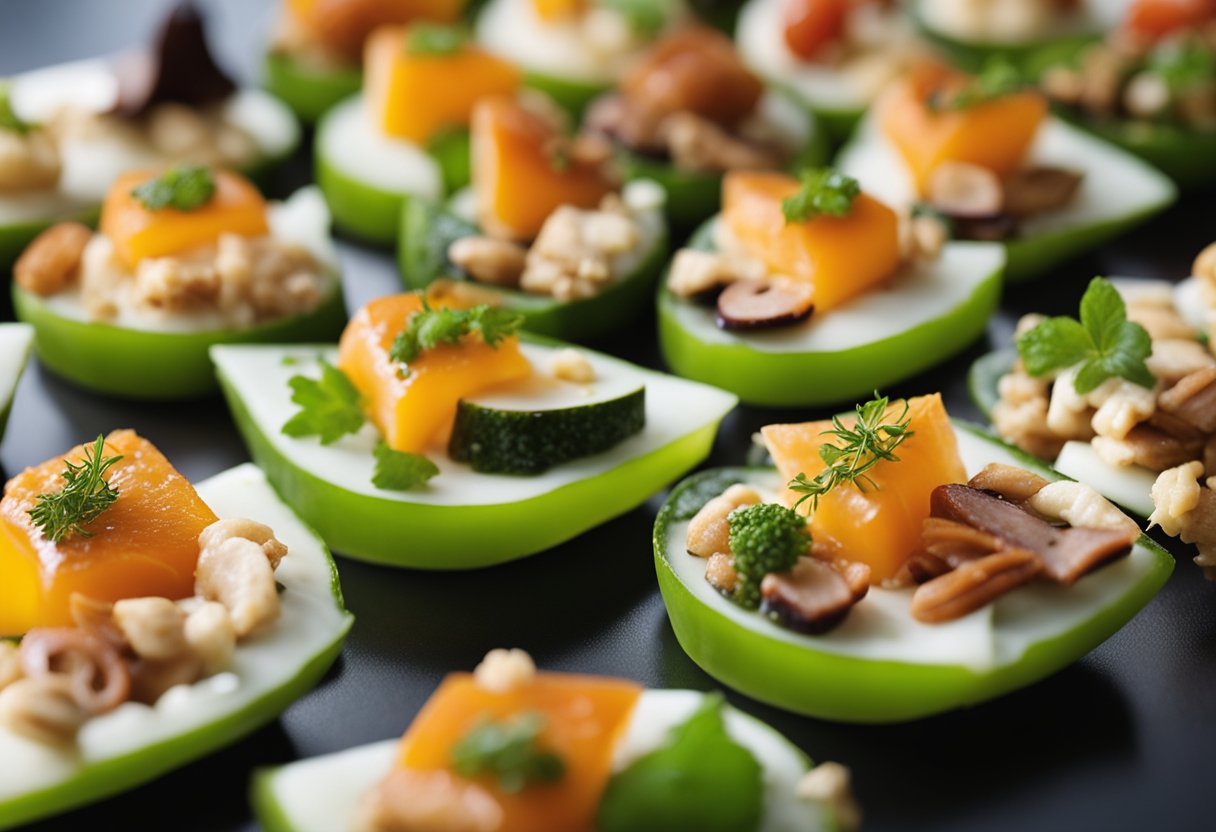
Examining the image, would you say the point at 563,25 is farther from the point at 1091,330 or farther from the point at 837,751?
the point at 837,751

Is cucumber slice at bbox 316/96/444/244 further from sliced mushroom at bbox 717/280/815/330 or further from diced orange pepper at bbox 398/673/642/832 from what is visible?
diced orange pepper at bbox 398/673/642/832

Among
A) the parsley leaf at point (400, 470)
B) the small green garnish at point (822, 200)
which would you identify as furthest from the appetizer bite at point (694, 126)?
the parsley leaf at point (400, 470)

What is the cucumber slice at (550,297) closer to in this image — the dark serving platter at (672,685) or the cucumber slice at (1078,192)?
the dark serving platter at (672,685)

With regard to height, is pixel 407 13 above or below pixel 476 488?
above

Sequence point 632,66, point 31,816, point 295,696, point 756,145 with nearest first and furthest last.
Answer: point 31,816 < point 295,696 < point 756,145 < point 632,66

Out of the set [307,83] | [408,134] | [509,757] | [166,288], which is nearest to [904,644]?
[509,757]

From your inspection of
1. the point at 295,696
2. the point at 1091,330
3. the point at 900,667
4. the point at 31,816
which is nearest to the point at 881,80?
the point at 1091,330

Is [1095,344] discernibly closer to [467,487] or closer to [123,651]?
[467,487]
